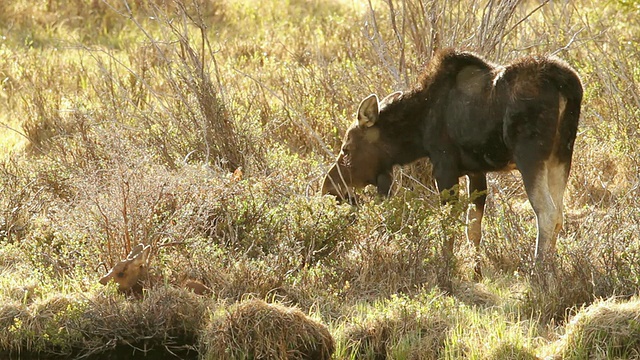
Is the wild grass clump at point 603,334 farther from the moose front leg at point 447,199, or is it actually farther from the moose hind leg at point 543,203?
the moose front leg at point 447,199

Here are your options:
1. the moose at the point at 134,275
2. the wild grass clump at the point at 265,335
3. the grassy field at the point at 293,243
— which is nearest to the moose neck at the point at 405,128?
the grassy field at the point at 293,243

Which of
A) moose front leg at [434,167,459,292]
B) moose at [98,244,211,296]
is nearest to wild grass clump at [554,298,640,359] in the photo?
moose front leg at [434,167,459,292]

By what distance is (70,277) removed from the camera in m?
8.28

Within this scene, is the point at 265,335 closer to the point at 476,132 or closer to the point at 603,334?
the point at 603,334

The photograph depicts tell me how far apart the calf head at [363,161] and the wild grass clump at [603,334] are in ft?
8.21

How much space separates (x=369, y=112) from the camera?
29.1 feet

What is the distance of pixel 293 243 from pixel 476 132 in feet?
5.28

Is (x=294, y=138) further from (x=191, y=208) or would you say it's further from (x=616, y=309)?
(x=616, y=309)

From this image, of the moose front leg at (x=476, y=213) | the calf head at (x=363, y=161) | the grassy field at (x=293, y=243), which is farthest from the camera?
the calf head at (x=363, y=161)

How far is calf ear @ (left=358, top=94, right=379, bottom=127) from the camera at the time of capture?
878cm

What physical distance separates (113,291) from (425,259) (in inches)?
86.4

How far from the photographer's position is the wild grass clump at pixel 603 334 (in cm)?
678

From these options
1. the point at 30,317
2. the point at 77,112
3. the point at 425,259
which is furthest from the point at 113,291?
the point at 77,112

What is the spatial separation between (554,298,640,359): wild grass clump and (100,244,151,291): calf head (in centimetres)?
286
